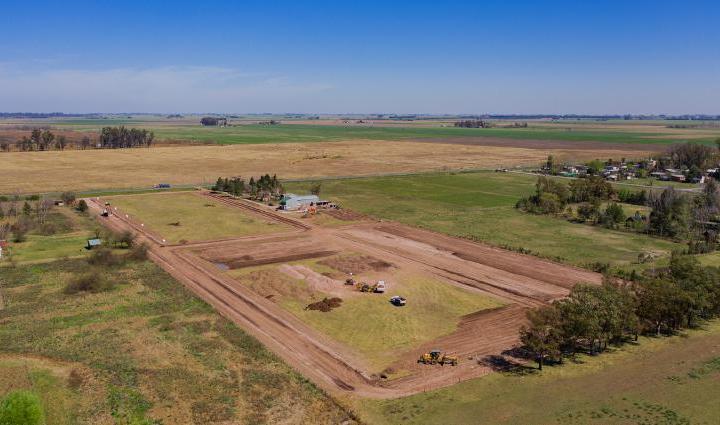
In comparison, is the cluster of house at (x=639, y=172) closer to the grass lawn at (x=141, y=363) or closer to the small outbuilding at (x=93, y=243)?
the small outbuilding at (x=93, y=243)

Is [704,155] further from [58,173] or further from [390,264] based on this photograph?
[58,173]

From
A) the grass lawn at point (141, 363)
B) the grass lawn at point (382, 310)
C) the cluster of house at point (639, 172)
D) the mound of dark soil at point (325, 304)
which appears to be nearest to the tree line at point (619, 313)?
the grass lawn at point (382, 310)

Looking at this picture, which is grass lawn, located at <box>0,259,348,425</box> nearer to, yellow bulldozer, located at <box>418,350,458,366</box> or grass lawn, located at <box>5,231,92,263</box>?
yellow bulldozer, located at <box>418,350,458,366</box>

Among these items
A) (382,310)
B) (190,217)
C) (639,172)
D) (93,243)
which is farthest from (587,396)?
(639,172)

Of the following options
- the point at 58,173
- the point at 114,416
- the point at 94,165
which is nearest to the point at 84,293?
the point at 114,416

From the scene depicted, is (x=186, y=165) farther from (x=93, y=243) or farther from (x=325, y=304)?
(x=325, y=304)
